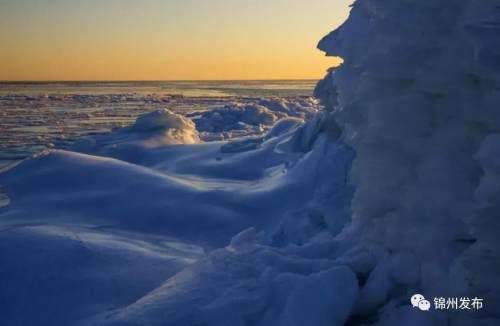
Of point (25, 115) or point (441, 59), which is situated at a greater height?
point (441, 59)

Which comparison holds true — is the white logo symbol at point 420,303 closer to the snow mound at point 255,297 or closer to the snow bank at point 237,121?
the snow mound at point 255,297

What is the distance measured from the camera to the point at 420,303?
306cm

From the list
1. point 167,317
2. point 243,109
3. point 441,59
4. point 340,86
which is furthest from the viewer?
point 243,109

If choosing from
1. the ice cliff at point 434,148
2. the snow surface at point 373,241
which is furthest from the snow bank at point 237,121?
the ice cliff at point 434,148

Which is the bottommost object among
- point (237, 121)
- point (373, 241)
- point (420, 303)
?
point (237, 121)

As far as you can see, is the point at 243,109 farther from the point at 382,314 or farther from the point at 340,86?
the point at 382,314

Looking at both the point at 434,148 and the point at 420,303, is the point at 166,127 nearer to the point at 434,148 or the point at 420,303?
the point at 434,148

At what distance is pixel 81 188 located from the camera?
24.9ft

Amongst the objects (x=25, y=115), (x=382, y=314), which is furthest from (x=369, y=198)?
(x=25, y=115)

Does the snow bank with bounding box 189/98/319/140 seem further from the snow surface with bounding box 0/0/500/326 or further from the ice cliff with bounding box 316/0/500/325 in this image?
the ice cliff with bounding box 316/0/500/325

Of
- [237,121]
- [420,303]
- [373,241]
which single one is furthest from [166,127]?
[420,303]

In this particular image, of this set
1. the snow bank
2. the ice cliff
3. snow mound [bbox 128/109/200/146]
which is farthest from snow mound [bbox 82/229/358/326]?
the snow bank

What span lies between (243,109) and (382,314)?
67.8 ft

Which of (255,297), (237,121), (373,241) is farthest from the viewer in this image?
(237,121)
